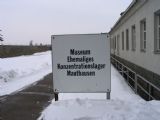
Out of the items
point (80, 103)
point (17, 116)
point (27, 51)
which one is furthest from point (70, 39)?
point (27, 51)

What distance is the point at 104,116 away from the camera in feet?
18.9

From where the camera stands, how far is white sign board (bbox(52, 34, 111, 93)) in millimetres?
7266

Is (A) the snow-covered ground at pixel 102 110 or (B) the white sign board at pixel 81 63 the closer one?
(A) the snow-covered ground at pixel 102 110

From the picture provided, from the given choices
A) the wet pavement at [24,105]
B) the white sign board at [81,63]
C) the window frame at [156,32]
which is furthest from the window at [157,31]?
the wet pavement at [24,105]

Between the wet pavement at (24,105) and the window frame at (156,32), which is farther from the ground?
the window frame at (156,32)

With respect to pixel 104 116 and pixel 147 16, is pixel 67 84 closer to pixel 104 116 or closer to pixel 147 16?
pixel 104 116

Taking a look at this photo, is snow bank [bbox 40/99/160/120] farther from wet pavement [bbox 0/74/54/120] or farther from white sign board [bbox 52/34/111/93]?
wet pavement [bbox 0/74/54/120]

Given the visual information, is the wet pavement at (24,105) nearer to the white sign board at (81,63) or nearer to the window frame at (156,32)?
the white sign board at (81,63)

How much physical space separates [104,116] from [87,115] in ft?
1.35

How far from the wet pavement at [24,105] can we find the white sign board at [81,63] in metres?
1.43

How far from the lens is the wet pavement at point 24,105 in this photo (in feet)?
27.0

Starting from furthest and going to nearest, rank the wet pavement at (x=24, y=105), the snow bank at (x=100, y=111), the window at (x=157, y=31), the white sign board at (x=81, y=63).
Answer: the window at (x=157, y=31), the wet pavement at (x=24, y=105), the white sign board at (x=81, y=63), the snow bank at (x=100, y=111)

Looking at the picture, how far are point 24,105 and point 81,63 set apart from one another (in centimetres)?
334

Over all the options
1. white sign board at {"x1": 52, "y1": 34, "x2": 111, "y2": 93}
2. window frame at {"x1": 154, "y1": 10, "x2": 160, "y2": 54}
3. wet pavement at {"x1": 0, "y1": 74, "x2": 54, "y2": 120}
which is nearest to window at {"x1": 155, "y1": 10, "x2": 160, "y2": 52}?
window frame at {"x1": 154, "y1": 10, "x2": 160, "y2": 54}
